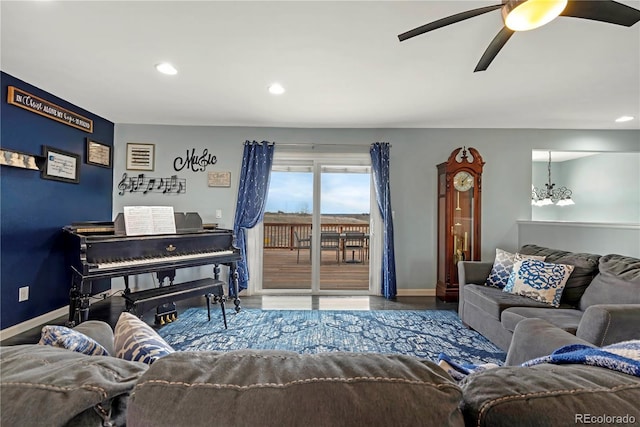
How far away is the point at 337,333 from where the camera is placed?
281cm

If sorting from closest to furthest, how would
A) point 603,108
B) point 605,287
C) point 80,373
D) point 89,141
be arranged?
point 80,373 → point 605,287 → point 603,108 → point 89,141

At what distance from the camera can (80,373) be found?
0.51 metres

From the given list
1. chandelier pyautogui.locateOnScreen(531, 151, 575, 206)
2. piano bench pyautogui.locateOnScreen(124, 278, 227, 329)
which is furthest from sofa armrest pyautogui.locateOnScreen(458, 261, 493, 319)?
chandelier pyautogui.locateOnScreen(531, 151, 575, 206)

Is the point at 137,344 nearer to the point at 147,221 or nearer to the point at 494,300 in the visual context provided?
the point at 147,221

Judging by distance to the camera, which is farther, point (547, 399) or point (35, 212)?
point (35, 212)

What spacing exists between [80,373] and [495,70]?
10.4 feet

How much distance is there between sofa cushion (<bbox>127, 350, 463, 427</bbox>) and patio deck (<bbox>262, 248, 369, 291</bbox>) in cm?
391

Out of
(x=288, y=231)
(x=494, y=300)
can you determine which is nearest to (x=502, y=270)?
(x=494, y=300)

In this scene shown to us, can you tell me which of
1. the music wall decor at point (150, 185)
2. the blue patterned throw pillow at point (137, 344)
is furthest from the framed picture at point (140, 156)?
the blue patterned throw pillow at point (137, 344)

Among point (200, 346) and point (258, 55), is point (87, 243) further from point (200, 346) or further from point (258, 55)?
point (258, 55)

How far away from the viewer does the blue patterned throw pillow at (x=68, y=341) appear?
75 cm

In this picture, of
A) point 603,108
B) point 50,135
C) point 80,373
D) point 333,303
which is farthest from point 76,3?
point 603,108

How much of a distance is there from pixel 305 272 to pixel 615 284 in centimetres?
386

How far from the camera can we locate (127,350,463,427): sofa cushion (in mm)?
453
